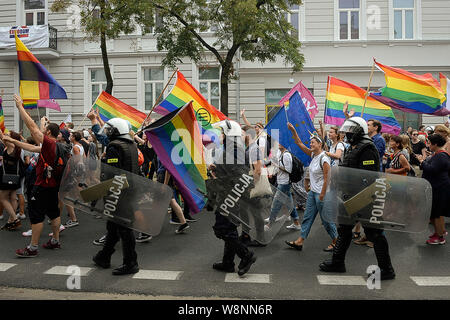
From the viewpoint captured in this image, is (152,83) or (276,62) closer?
(276,62)

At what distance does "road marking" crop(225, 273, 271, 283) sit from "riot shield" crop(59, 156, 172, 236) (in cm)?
105

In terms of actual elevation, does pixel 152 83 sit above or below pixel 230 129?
above

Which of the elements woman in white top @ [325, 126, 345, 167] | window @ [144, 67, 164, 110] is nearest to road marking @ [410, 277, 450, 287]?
woman in white top @ [325, 126, 345, 167]

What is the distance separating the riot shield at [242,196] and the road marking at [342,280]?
0.90 meters

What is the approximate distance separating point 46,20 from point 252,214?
19280 mm

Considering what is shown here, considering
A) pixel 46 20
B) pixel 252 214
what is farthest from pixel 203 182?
pixel 46 20

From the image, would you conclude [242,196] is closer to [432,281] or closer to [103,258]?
[103,258]

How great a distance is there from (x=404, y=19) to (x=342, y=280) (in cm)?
1728

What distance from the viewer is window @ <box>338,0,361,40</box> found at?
63.4ft

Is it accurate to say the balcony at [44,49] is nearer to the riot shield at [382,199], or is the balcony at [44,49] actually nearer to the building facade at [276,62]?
the building facade at [276,62]

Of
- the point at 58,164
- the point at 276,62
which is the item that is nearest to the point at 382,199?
the point at 58,164

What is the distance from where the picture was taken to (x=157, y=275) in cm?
517

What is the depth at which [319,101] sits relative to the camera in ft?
62.5
